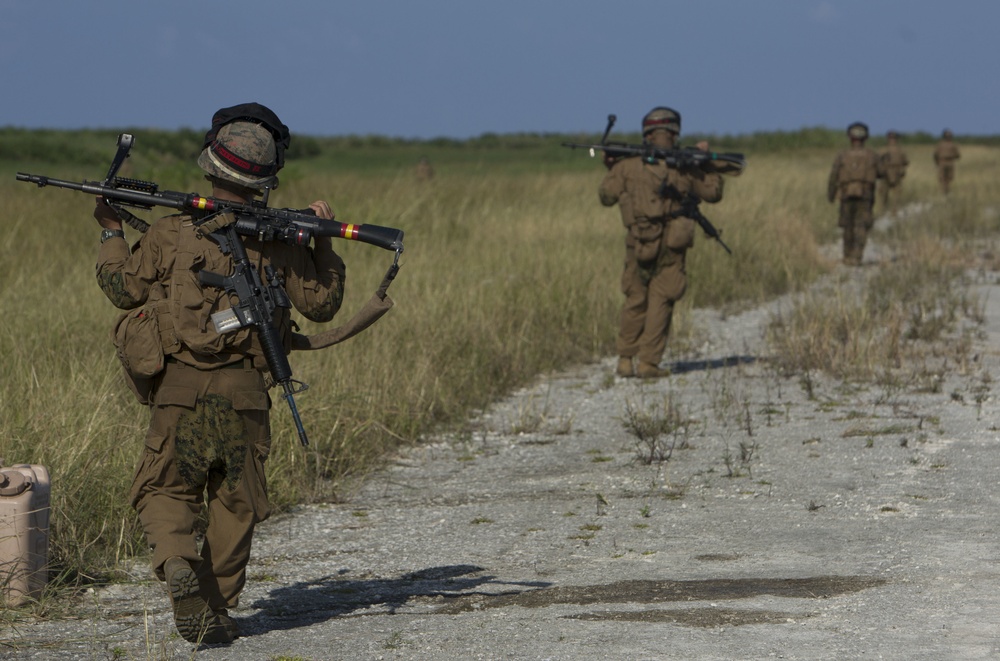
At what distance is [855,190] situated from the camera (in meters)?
17.0

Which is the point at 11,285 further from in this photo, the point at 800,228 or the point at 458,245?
the point at 800,228

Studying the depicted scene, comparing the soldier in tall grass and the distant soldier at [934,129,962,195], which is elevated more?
the distant soldier at [934,129,962,195]

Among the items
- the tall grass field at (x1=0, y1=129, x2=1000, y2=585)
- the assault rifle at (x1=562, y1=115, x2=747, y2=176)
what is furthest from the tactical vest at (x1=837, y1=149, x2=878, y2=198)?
the assault rifle at (x1=562, y1=115, x2=747, y2=176)

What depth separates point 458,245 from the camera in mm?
13586

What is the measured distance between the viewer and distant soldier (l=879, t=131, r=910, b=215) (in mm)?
24109

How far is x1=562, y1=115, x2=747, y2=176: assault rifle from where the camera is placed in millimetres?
9562

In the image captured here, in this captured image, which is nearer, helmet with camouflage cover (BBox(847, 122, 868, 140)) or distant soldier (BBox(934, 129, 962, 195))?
helmet with camouflage cover (BBox(847, 122, 868, 140))

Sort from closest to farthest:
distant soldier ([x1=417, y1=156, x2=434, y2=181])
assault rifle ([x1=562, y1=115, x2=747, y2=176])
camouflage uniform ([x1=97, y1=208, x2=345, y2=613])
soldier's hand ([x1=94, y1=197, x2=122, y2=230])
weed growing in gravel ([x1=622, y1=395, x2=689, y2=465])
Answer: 1. camouflage uniform ([x1=97, y1=208, x2=345, y2=613])
2. soldier's hand ([x1=94, y1=197, x2=122, y2=230])
3. weed growing in gravel ([x1=622, y1=395, x2=689, y2=465])
4. assault rifle ([x1=562, y1=115, x2=747, y2=176])
5. distant soldier ([x1=417, y1=156, x2=434, y2=181])

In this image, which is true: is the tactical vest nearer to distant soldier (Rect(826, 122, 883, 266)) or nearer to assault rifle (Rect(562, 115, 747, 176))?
distant soldier (Rect(826, 122, 883, 266))

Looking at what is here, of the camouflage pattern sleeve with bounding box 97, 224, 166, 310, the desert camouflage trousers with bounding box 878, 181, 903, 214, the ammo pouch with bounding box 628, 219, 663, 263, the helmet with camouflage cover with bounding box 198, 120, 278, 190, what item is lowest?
the camouflage pattern sleeve with bounding box 97, 224, 166, 310

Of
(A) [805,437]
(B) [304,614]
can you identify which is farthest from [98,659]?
(A) [805,437]

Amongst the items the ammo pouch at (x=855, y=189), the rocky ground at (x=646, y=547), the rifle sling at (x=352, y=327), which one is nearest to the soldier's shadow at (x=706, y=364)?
the rocky ground at (x=646, y=547)

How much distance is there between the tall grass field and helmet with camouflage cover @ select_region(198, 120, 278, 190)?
179 centimetres

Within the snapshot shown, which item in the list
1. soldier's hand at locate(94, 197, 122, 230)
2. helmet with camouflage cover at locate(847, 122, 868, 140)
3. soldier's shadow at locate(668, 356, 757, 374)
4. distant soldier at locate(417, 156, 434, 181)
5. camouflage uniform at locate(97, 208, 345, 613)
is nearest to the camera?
camouflage uniform at locate(97, 208, 345, 613)
